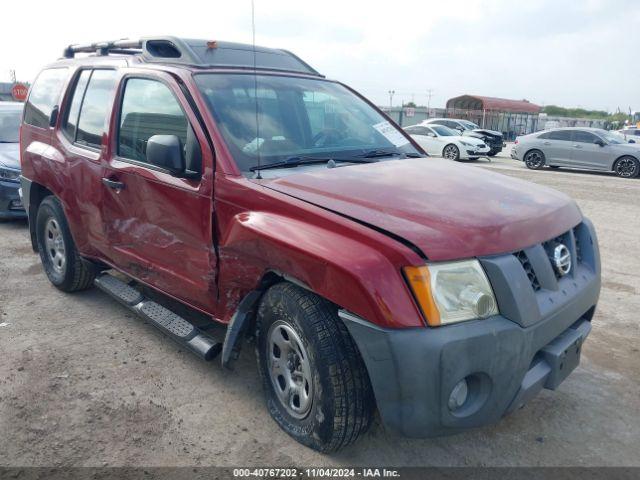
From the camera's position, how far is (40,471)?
101 inches

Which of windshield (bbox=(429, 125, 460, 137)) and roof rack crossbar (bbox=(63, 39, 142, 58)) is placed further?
windshield (bbox=(429, 125, 460, 137))

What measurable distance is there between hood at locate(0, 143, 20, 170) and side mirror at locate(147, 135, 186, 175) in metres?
5.38

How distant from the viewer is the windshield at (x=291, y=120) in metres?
3.08

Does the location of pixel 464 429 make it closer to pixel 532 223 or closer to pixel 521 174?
pixel 532 223

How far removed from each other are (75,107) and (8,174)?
11.7ft

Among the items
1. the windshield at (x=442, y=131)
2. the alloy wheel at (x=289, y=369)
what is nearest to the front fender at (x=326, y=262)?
the alloy wheel at (x=289, y=369)

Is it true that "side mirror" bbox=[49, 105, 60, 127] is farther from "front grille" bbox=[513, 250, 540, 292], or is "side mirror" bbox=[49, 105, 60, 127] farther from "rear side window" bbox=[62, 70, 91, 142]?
"front grille" bbox=[513, 250, 540, 292]

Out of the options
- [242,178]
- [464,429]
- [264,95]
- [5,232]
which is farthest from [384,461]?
[5,232]

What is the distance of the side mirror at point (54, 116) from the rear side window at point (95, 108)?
15.9 inches

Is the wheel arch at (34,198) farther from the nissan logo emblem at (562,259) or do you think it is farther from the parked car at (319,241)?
the nissan logo emblem at (562,259)

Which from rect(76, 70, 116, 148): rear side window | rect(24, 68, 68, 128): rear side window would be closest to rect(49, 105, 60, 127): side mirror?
rect(24, 68, 68, 128): rear side window

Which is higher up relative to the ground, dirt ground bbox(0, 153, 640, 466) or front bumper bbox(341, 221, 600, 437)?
front bumper bbox(341, 221, 600, 437)

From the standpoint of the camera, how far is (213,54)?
146 inches

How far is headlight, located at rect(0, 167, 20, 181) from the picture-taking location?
7195 millimetres
